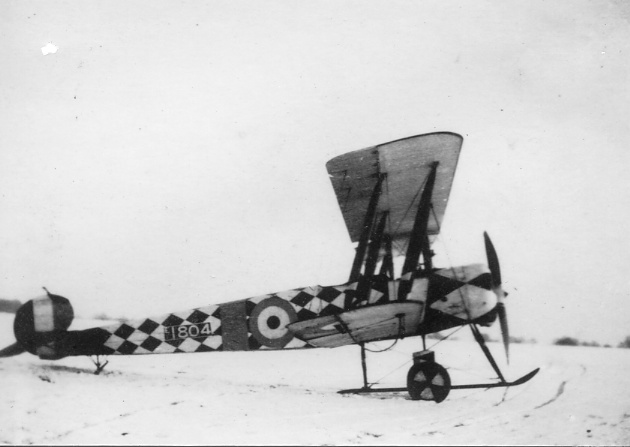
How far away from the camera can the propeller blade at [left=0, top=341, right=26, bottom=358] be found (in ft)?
14.7

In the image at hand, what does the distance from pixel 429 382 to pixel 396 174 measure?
2.08 meters

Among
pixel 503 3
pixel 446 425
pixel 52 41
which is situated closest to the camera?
pixel 446 425

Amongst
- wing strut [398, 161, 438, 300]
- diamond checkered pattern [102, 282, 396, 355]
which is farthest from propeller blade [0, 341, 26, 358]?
wing strut [398, 161, 438, 300]

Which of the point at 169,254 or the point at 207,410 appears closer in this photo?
the point at 207,410

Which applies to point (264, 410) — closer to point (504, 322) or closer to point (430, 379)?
point (430, 379)

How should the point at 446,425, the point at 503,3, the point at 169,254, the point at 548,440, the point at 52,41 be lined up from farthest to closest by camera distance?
the point at 169,254, the point at 503,3, the point at 52,41, the point at 446,425, the point at 548,440

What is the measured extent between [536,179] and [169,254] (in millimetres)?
3916

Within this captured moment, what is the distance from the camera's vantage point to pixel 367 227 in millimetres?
4035

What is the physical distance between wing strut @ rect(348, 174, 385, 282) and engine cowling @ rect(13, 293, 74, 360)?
3.31 meters

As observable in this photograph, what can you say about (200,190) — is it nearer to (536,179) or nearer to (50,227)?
(50,227)

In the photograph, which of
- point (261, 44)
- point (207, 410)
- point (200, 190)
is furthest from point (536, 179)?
point (207, 410)

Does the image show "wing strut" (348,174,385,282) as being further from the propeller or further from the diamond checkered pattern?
the propeller

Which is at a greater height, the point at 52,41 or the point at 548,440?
the point at 52,41

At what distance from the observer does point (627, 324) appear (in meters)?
3.86
